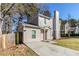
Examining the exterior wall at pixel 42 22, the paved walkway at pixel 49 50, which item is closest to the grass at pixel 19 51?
the paved walkway at pixel 49 50

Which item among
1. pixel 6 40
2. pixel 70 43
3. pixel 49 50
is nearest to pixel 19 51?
pixel 6 40

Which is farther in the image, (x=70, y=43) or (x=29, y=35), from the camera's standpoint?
(x=29, y=35)

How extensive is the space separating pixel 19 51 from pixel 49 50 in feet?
2.12

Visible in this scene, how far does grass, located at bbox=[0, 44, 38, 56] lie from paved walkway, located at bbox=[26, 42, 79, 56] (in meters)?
0.09

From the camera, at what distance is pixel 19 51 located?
539 centimetres

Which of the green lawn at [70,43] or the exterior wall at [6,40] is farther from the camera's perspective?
the exterior wall at [6,40]

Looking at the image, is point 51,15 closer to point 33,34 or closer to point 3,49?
point 33,34

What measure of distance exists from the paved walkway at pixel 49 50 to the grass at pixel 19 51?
0.09 meters

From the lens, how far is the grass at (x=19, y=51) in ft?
17.5

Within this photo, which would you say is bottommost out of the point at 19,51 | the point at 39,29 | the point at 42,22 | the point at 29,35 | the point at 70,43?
the point at 19,51

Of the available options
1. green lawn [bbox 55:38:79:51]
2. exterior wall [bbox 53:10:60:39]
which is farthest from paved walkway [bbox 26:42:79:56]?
exterior wall [bbox 53:10:60:39]

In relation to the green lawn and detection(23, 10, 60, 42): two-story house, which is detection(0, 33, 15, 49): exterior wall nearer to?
detection(23, 10, 60, 42): two-story house

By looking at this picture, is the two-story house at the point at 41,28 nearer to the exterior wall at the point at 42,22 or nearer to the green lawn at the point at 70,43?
the exterior wall at the point at 42,22

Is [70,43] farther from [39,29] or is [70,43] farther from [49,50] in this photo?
[39,29]
